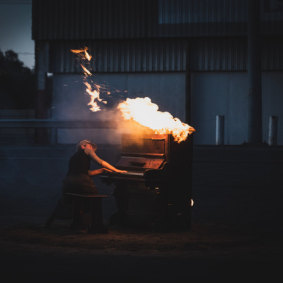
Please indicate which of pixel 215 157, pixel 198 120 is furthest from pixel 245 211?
pixel 198 120

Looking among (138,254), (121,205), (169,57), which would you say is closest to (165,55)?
(169,57)

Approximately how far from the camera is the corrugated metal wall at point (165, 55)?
31.4 meters

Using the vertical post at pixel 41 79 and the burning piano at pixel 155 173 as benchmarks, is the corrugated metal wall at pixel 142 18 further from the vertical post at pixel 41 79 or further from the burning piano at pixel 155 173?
the burning piano at pixel 155 173

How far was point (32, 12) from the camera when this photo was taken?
32.9 m

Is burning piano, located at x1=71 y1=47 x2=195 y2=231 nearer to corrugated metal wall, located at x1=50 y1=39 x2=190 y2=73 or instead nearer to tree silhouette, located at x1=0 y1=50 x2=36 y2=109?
corrugated metal wall, located at x1=50 y1=39 x2=190 y2=73

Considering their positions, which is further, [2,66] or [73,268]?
[2,66]

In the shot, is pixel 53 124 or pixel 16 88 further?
pixel 16 88

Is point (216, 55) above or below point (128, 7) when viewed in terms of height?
below

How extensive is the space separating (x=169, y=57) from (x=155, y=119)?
2308 cm

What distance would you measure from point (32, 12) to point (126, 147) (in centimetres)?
2519

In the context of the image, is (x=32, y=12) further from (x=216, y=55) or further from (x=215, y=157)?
(x=215, y=157)

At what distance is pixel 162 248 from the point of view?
753 cm

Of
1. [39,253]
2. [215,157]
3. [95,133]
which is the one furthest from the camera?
[95,133]

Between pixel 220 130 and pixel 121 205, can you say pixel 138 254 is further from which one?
pixel 220 130
